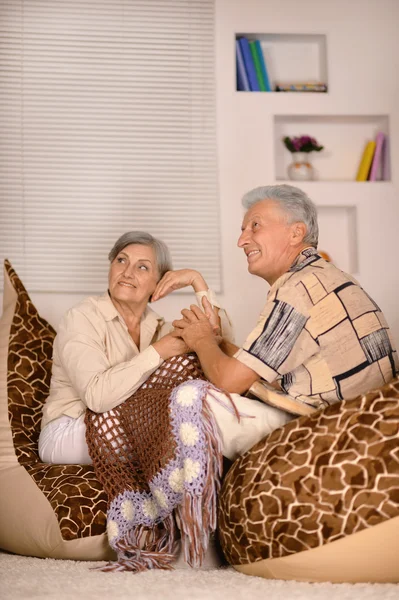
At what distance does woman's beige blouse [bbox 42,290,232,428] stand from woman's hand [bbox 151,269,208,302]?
0.06 meters

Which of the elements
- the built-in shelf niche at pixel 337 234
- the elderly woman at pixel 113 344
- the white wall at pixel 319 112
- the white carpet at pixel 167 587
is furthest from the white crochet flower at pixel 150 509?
the built-in shelf niche at pixel 337 234

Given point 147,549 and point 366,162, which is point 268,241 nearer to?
point 147,549

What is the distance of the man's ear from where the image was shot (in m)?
2.63

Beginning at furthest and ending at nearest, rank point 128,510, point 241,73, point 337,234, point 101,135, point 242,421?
1. point 337,234
2. point 241,73
3. point 101,135
4. point 128,510
5. point 242,421

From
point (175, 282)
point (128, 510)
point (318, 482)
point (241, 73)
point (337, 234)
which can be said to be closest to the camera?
point (318, 482)

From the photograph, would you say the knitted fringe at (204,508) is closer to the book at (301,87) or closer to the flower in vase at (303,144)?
the flower in vase at (303,144)

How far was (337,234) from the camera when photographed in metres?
4.60

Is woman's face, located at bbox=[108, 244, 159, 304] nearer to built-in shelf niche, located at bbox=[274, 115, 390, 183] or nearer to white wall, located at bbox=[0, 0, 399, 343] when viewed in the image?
white wall, located at bbox=[0, 0, 399, 343]

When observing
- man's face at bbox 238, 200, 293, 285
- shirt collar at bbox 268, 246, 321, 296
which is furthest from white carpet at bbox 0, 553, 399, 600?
man's face at bbox 238, 200, 293, 285

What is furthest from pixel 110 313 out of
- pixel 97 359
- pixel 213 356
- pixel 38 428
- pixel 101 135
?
pixel 101 135

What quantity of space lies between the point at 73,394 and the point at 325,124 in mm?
2643

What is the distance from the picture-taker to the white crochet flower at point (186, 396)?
2252mm

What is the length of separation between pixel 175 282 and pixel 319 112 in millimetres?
1926

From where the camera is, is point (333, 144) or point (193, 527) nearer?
point (193, 527)
